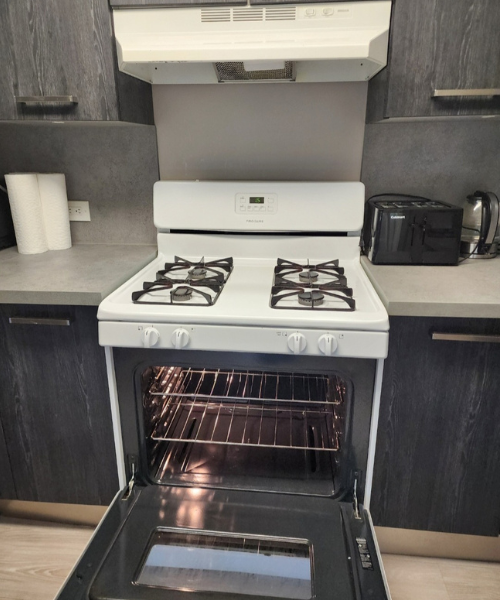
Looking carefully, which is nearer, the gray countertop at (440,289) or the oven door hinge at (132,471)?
the gray countertop at (440,289)

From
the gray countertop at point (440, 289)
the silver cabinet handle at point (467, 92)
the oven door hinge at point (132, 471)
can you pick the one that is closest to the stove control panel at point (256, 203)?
the gray countertop at point (440, 289)

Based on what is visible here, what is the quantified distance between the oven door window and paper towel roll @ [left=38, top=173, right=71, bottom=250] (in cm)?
119

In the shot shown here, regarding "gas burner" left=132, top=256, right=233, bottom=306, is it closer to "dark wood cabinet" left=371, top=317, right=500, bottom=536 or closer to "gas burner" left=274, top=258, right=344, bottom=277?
"gas burner" left=274, top=258, right=344, bottom=277

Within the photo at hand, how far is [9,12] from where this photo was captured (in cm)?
141

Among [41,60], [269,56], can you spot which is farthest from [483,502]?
[41,60]

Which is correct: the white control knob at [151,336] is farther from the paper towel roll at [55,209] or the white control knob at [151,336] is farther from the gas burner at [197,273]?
the paper towel roll at [55,209]

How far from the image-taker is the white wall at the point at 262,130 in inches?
68.4

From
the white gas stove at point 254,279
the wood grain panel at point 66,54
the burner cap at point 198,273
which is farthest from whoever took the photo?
the burner cap at point 198,273

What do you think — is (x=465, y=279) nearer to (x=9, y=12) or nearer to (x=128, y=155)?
(x=128, y=155)

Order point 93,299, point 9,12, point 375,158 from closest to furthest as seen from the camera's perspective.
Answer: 1. point 93,299
2. point 9,12
3. point 375,158

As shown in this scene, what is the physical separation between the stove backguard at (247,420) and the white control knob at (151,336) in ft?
0.27

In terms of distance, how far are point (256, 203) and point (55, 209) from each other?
31.7 inches

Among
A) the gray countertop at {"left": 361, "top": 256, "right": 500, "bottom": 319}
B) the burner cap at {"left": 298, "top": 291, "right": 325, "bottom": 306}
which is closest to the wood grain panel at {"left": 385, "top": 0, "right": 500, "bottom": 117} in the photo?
the gray countertop at {"left": 361, "top": 256, "right": 500, "bottom": 319}

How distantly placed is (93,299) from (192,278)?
34cm
